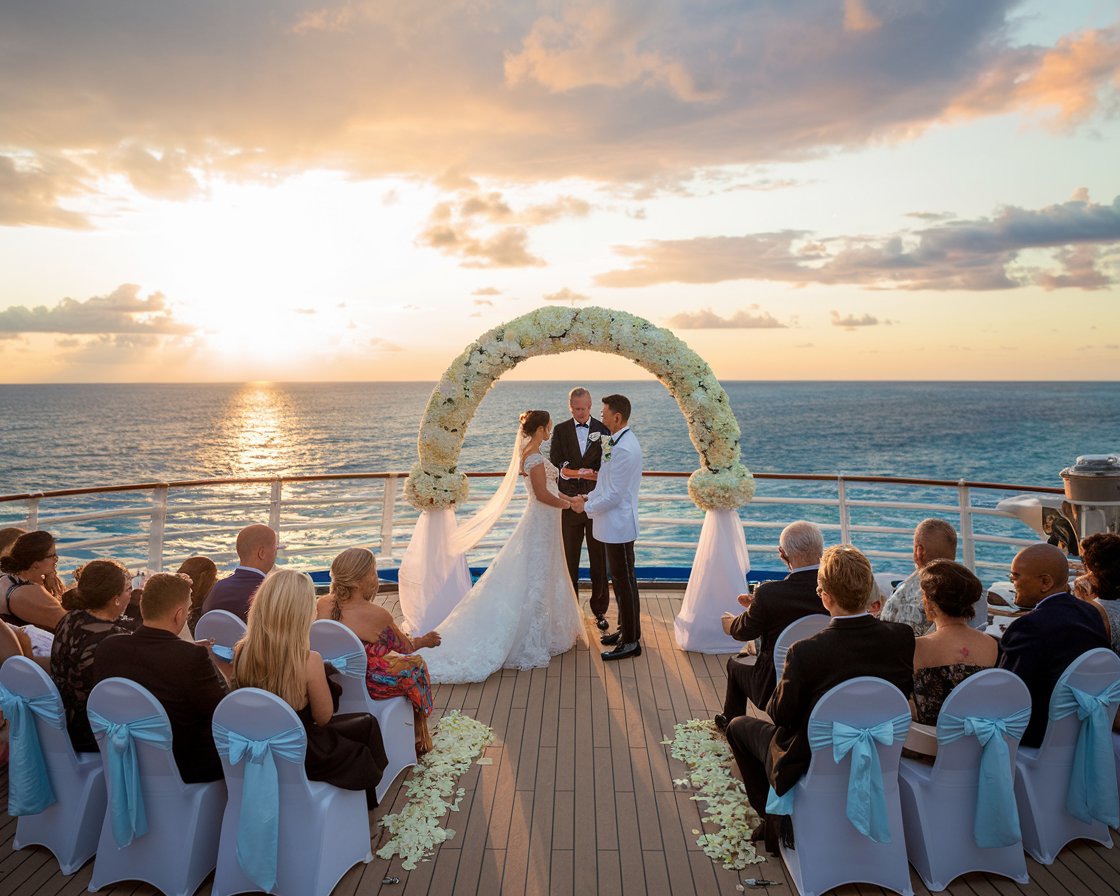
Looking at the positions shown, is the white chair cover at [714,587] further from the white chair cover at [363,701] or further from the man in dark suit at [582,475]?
the white chair cover at [363,701]

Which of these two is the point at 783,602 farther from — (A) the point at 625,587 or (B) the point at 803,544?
(A) the point at 625,587

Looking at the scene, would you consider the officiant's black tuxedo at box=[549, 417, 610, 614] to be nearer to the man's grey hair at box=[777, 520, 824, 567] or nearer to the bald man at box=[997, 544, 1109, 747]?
the man's grey hair at box=[777, 520, 824, 567]

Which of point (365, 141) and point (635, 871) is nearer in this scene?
point (635, 871)

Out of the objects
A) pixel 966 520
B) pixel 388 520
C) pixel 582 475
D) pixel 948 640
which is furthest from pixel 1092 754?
pixel 388 520

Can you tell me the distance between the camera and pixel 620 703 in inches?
198

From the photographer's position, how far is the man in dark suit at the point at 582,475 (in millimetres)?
6531

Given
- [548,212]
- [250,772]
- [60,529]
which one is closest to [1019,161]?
[548,212]

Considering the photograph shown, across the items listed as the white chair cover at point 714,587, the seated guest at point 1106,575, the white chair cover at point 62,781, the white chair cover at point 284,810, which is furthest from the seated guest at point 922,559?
the white chair cover at point 62,781

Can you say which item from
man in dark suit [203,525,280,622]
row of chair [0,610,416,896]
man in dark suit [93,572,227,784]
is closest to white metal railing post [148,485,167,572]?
man in dark suit [203,525,280,622]

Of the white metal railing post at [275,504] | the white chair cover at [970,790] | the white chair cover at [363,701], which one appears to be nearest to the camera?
the white chair cover at [970,790]

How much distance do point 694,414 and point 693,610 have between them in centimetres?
156

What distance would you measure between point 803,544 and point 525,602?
249 centimetres

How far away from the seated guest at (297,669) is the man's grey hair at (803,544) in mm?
2212

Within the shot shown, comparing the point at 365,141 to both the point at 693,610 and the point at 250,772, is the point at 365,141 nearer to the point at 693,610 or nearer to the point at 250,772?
the point at 693,610
